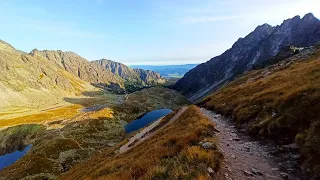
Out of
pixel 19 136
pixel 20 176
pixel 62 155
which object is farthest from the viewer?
pixel 19 136

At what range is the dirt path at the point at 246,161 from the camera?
46.6ft

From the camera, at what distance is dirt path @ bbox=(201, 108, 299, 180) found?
46.6 feet

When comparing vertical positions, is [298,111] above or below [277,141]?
above

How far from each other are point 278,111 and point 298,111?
328 centimetres

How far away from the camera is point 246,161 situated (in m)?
16.5

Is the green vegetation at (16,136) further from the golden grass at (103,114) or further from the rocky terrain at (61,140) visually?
the golden grass at (103,114)

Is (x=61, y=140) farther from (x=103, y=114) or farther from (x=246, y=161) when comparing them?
(x=246, y=161)

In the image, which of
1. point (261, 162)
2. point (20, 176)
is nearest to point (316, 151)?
point (261, 162)

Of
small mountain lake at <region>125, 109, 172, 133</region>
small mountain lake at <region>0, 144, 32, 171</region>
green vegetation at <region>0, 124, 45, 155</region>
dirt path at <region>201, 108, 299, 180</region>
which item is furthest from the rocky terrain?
dirt path at <region>201, 108, 299, 180</region>

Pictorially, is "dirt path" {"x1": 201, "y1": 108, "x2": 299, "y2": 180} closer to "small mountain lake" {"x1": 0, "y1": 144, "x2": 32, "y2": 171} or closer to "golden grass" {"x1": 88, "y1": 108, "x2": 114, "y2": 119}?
"small mountain lake" {"x1": 0, "y1": 144, "x2": 32, "y2": 171}

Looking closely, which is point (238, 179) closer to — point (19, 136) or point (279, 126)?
point (279, 126)

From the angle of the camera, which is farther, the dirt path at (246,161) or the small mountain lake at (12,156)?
the small mountain lake at (12,156)

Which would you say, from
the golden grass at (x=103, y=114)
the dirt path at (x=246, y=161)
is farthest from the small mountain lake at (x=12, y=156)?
the dirt path at (x=246, y=161)

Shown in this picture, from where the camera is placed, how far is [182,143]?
65.3 feet
